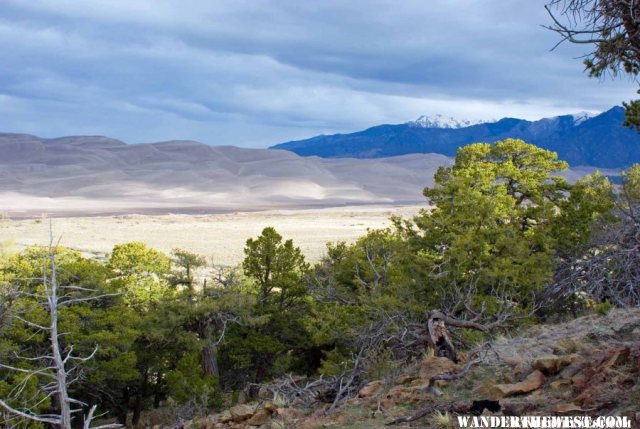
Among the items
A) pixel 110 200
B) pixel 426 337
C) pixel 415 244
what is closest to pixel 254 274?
pixel 415 244

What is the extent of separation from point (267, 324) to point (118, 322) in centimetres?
616

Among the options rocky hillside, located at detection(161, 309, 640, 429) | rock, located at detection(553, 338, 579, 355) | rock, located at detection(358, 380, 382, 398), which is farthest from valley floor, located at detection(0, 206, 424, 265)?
rock, located at detection(553, 338, 579, 355)

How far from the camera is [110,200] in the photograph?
164m

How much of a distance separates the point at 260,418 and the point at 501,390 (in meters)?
4.12

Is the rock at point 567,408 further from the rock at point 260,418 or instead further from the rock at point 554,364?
the rock at point 260,418

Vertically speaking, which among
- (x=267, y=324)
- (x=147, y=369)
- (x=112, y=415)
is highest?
(x=267, y=324)

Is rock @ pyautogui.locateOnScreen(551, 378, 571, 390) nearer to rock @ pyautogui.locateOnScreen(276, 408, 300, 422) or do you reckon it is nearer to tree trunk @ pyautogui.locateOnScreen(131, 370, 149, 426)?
Answer: rock @ pyautogui.locateOnScreen(276, 408, 300, 422)

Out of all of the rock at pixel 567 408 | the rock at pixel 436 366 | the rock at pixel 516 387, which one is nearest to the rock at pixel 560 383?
the rock at pixel 516 387

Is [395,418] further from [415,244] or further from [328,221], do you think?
[328,221]

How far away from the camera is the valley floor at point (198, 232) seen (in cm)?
6400

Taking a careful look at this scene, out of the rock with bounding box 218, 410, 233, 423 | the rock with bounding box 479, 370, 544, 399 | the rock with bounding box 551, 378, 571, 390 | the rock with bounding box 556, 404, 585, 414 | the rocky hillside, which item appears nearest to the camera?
the rock with bounding box 556, 404, 585, 414

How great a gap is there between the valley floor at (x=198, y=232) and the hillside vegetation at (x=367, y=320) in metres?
27.0

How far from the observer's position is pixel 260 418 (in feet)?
33.2

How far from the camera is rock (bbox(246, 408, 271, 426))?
10.0 metres
